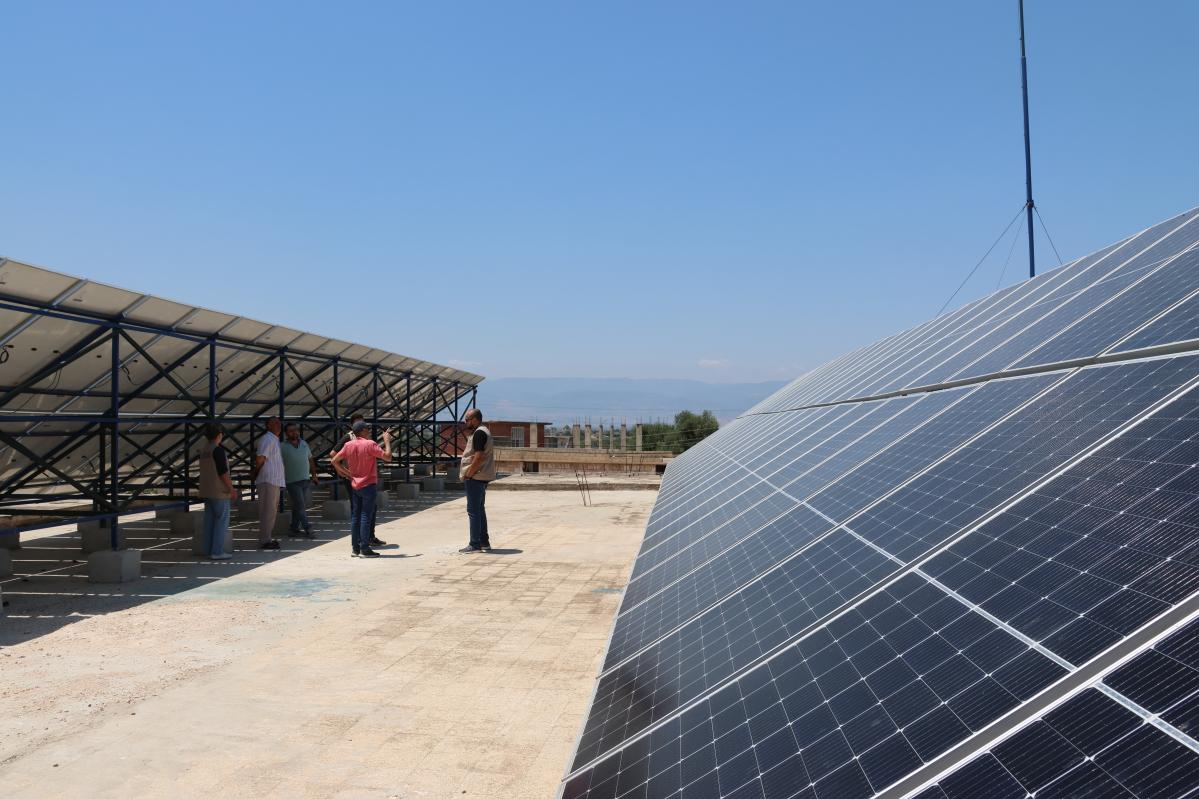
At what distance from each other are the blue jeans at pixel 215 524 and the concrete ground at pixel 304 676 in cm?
61

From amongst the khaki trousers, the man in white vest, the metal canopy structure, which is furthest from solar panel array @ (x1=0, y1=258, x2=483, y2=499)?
the man in white vest

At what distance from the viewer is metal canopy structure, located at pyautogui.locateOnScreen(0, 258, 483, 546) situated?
39.4 ft

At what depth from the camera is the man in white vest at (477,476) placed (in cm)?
1535

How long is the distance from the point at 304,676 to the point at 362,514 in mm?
7389

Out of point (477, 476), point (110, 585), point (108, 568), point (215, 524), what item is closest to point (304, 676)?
point (110, 585)

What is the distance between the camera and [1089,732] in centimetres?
188

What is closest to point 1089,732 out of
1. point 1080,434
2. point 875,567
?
point 875,567

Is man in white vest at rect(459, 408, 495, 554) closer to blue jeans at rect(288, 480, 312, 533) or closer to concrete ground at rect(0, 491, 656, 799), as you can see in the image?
concrete ground at rect(0, 491, 656, 799)

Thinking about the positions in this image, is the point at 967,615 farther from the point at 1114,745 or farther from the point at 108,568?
the point at 108,568

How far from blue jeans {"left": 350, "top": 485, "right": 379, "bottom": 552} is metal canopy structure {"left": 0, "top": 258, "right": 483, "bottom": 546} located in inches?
129

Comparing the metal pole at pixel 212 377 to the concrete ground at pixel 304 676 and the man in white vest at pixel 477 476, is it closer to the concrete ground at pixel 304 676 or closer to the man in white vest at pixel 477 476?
the concrete ground at pixel 304 676

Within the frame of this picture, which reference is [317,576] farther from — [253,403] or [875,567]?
[875,567]

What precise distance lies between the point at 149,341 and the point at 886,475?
43.6ft

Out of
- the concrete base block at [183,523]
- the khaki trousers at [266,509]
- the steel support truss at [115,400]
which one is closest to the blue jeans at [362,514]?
the khaki trousers at [266,509]
